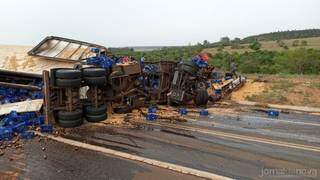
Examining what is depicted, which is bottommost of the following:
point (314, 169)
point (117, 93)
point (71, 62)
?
point (314, 169)

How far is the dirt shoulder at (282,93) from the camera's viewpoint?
15750 millimetres

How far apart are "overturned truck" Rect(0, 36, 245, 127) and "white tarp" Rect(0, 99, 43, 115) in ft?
0.78

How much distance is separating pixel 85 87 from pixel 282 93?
9851 mm

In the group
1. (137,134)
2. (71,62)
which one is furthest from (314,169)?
(71,62)

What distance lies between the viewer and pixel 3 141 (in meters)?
8.91

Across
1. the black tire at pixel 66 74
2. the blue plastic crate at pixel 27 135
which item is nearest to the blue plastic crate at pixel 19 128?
the blue plastic crate at pixel 27 135

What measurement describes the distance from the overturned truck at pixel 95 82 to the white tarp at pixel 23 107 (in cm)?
24

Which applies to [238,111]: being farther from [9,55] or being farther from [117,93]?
[9,55]

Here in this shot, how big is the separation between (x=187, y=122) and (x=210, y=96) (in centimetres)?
462

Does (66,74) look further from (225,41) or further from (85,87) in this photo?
(225,41)

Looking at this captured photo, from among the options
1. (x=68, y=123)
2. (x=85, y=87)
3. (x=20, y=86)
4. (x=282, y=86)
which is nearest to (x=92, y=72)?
(x=85, y=87)

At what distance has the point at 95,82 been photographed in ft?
36.3

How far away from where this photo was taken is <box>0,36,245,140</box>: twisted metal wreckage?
10.4 meters

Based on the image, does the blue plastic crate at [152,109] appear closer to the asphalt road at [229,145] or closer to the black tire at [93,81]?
the asphalt road at [229,145]
